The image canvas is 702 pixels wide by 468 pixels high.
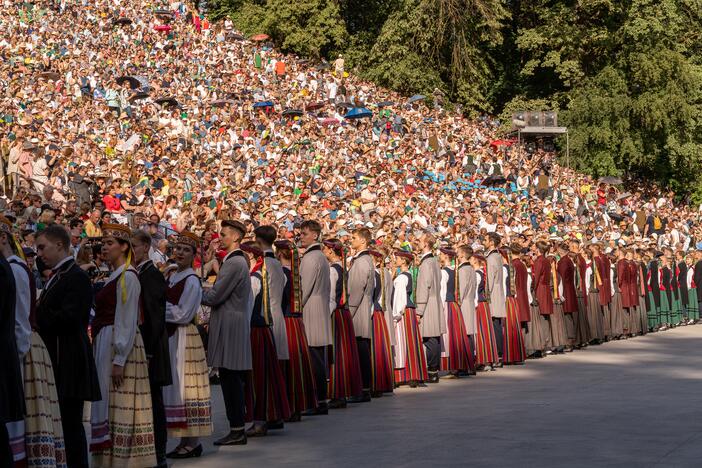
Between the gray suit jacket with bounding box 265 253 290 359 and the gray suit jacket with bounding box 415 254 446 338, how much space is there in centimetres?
536

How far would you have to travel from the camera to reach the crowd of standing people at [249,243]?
991 cm

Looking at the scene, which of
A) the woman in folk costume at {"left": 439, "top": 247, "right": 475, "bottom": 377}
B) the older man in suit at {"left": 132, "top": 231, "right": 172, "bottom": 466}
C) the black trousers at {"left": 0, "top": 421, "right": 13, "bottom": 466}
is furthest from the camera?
the woman in folk costume at {"left": 439, "top": 247, "right": 475, "bottom": 377}

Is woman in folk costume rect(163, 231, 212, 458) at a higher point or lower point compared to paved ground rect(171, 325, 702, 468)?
higher

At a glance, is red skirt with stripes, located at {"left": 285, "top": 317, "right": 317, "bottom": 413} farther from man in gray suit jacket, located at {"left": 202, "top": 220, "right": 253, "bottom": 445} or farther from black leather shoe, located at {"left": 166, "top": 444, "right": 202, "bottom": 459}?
black leather shoe, located at {"left": 166, "top": 444, "right": 202, "bottom": 459}

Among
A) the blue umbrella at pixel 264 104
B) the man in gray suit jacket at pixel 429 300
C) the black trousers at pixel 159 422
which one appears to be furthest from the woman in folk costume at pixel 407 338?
the blue umbrella at pixel 264 104

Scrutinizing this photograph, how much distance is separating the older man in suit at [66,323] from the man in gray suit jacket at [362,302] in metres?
6.91

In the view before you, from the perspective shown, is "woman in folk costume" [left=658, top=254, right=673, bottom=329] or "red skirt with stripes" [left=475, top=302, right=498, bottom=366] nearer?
"red skirt with stripes" [left=475, top=302, right=498, bottom=366]

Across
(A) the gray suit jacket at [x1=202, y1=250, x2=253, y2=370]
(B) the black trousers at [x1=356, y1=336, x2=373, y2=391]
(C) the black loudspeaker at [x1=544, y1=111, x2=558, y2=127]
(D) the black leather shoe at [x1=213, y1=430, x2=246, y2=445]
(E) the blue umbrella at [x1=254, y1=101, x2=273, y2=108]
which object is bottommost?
(D) the black leather shoe at [x1=213, y1=430, x2=246, y2=445]

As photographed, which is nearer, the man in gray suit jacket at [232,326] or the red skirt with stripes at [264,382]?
the man in gray suit jacket at [232,326]

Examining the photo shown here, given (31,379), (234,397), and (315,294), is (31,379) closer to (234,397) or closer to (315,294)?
(234,397)

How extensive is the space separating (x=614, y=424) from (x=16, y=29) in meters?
30.8

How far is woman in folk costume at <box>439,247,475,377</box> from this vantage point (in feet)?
62.1

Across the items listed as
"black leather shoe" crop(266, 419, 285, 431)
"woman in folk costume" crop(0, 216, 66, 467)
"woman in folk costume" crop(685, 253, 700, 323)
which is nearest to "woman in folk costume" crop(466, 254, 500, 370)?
"black leather shoe" crop(266, 419, 285, 431)

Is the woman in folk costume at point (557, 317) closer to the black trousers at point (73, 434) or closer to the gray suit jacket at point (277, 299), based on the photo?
the gray suit jacket at point (277, 299)
